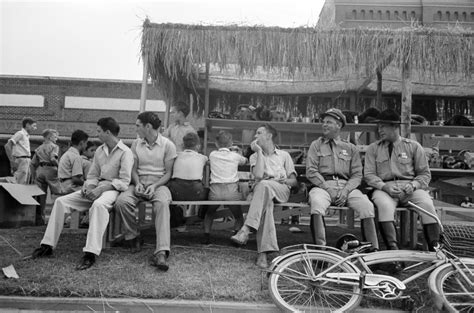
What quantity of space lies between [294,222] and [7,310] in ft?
18.6

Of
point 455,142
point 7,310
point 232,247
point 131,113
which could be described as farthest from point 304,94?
point 131,113

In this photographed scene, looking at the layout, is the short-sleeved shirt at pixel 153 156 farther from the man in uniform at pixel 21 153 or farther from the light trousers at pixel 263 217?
the man in uniform at pixel 21 153

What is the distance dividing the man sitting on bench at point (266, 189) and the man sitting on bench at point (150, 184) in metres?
0.79

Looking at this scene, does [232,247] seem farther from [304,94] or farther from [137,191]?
[304,94]

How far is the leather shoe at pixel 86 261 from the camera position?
14.6 feet

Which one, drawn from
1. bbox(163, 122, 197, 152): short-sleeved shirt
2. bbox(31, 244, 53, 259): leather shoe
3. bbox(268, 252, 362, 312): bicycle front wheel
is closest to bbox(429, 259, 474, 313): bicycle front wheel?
bbox(268, 252, 362, 312): bicycle front wheel

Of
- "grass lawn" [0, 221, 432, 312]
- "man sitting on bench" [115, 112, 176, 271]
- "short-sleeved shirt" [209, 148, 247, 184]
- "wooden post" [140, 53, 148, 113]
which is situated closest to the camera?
"grass lawn" [0, 221, 432, 312]

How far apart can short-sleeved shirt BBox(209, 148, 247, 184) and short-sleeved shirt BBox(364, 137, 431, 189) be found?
1.60 meters

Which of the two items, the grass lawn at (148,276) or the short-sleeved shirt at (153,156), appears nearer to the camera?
the grass lawn at (148,276)

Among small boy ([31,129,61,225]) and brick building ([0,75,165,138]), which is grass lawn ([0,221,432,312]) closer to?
small boy ([31,129,61,225])

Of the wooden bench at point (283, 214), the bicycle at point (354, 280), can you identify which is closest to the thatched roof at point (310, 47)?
the wooden bench at point (283, 214)

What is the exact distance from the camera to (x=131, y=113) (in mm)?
24219

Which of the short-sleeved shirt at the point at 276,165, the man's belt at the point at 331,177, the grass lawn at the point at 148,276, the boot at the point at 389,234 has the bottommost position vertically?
the grass lawn at the point at 148,276

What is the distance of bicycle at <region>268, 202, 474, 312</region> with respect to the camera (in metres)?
3.66
